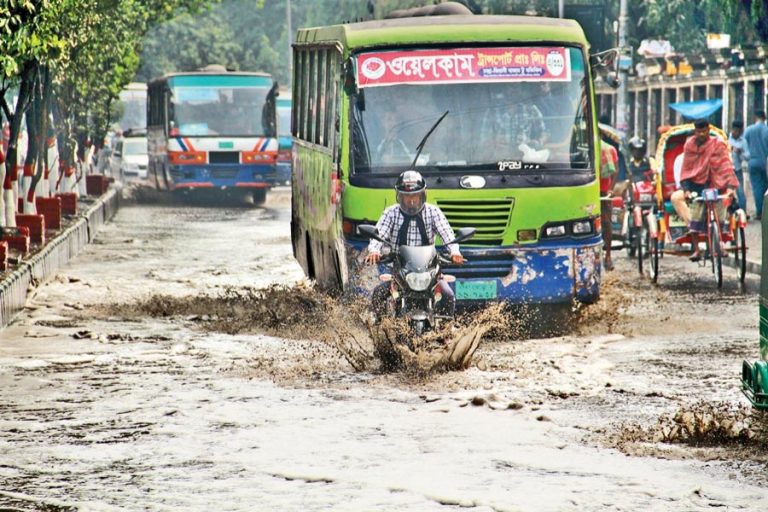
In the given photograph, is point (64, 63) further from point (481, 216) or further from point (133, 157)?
point (133, 157)

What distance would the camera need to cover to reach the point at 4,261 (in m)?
16.7

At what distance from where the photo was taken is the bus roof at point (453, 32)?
14.2 meters

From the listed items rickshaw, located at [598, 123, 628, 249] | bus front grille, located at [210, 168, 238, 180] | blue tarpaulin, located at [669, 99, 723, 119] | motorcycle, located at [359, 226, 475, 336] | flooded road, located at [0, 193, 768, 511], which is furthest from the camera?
blue tarpaulin, located at [669, 99, 723, 119]

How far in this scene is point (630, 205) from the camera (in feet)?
67.6

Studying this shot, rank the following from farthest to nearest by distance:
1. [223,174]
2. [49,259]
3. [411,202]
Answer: [223,174]
[49,259]
[411,202]

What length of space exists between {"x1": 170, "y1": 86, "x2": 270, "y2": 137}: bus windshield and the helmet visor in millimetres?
25554

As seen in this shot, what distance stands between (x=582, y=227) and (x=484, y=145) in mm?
1061

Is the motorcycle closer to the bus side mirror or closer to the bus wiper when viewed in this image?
the bus wiper

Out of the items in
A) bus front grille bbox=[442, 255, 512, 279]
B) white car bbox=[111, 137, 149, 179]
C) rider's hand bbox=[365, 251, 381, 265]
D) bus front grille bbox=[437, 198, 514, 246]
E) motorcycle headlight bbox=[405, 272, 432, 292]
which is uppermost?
bus front grille bbox=[437, 198, 514, 246]

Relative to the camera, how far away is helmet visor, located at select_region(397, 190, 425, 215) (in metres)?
12.4

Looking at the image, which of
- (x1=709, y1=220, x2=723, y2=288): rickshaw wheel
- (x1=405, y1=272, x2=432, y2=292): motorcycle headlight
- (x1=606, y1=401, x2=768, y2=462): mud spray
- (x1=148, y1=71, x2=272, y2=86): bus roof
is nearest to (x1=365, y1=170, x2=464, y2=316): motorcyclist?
(x1=405, y1=272, x2=432, y2=292): motorcycle headlight

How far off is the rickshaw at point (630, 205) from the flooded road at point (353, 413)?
269cm

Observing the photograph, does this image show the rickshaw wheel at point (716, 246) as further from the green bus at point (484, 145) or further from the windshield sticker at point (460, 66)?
the windshield sticker at point (460, 66)

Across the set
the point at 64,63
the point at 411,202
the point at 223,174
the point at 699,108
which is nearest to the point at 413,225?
the point at 411,202
